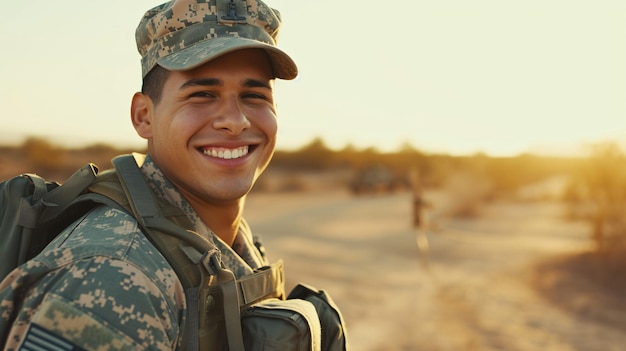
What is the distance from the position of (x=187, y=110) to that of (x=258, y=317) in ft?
2.41

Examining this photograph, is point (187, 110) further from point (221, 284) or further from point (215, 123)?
point (221, 284)

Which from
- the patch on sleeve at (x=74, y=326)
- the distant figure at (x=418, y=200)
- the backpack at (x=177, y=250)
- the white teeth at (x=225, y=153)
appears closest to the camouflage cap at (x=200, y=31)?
the white teeth at (x=225, y=153)

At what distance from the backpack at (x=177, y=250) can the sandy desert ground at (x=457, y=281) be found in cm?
471

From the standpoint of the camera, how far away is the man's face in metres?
2.01

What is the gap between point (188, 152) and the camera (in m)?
2.04

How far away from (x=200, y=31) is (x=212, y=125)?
0.33 meters

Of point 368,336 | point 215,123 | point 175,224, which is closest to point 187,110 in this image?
point 215,123

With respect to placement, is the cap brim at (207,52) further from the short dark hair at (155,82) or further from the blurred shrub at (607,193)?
the blurred shrub at (607,193)

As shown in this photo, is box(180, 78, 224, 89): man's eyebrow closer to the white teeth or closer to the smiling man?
the smiling man

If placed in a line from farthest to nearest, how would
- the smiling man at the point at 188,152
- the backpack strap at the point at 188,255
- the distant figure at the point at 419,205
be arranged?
1. the distant figure at the point at 419,205
2. the backpack strap at the point at 188,255
3. the smiling man at the point at 188,152

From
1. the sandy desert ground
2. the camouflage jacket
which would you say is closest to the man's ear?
the camouflage jacket

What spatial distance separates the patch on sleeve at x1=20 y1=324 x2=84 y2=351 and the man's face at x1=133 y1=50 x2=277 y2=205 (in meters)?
0.81

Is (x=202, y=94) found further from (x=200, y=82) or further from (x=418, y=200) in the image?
(x=418, y=200)

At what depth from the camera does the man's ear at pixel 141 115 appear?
2.20 m
